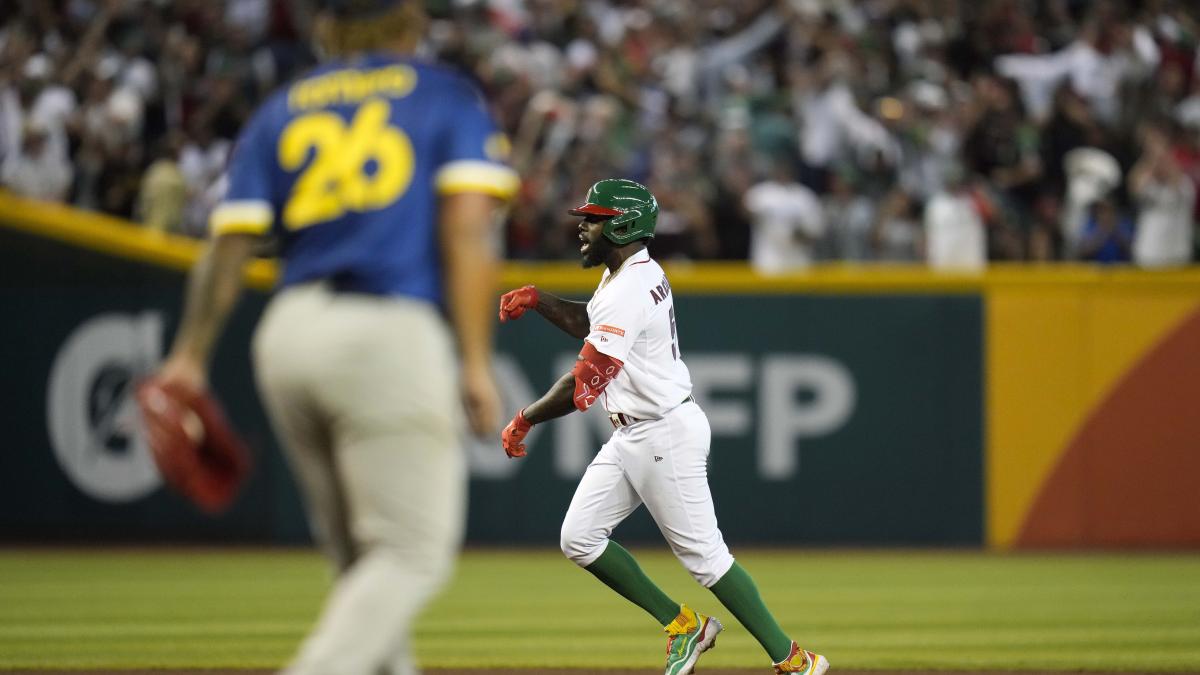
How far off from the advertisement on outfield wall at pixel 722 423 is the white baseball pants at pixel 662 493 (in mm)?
7885

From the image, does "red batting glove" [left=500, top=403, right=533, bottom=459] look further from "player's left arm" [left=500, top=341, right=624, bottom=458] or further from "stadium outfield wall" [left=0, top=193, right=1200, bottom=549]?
"stadium outfield wall" [left=0, top=193, right=1200, bottom=549]

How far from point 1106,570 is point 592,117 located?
258 inches

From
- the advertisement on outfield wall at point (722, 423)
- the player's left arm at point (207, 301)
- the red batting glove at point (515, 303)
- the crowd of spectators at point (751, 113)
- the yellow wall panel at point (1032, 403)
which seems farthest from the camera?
the crowd of spectators at point (751, 113)

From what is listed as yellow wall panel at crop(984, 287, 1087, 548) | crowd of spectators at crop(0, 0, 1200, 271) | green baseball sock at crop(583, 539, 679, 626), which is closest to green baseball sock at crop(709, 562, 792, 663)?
green baseball sock at crop(583, 539, 679, 626)

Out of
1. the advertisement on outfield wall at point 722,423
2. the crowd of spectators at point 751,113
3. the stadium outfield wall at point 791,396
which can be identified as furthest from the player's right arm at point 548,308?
the crowd of spectators at point 751,113

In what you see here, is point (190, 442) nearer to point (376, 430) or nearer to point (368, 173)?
point (376, 430)

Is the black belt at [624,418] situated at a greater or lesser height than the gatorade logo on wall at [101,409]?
greater

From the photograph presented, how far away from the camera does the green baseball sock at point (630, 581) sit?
23.3 ft

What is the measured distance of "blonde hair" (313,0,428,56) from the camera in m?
4.33

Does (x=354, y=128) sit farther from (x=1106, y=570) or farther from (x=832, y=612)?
(x=1106, y=570)

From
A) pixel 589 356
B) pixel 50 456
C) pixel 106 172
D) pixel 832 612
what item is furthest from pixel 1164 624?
pixel 106 172

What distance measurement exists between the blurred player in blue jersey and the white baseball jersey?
2.45 m

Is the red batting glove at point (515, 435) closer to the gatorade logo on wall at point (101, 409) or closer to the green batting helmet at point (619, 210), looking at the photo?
Answer: the green batting helmet at point (619, 210)

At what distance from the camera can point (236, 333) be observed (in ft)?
50.4
